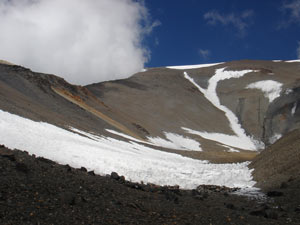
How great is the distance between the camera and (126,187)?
10906 mm

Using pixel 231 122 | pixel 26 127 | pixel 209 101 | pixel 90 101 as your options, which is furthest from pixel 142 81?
pixel 26 127

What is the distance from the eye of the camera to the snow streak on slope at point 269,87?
3843 inches

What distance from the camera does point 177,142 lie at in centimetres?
5578

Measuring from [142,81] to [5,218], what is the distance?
9993 centimetres

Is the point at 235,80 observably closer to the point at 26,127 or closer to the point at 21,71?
the point at 21,71

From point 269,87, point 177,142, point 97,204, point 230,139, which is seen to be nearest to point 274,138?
point 230,139

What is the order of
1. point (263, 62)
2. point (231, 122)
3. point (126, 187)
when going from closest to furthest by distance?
point (126, 187) → point (231, 122) → point (263, 62)

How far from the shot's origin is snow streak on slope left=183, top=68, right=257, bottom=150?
7156 centimetres

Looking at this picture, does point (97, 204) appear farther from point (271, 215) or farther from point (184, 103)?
point (184, 103)

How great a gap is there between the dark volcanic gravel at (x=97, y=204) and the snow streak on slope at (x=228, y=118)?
197ft

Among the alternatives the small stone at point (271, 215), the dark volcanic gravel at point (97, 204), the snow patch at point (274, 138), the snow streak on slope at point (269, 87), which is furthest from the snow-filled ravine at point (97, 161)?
the snow streak on slope at point (269, 87)

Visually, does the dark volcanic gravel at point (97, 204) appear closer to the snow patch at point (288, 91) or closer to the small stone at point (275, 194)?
the small stone at point (275, 194)

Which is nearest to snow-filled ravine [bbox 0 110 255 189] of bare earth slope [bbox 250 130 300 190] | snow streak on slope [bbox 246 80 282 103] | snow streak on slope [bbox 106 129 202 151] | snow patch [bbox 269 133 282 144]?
bare earth slope [bbox 250 130 300 190]

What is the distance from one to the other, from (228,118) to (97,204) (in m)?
85.2
